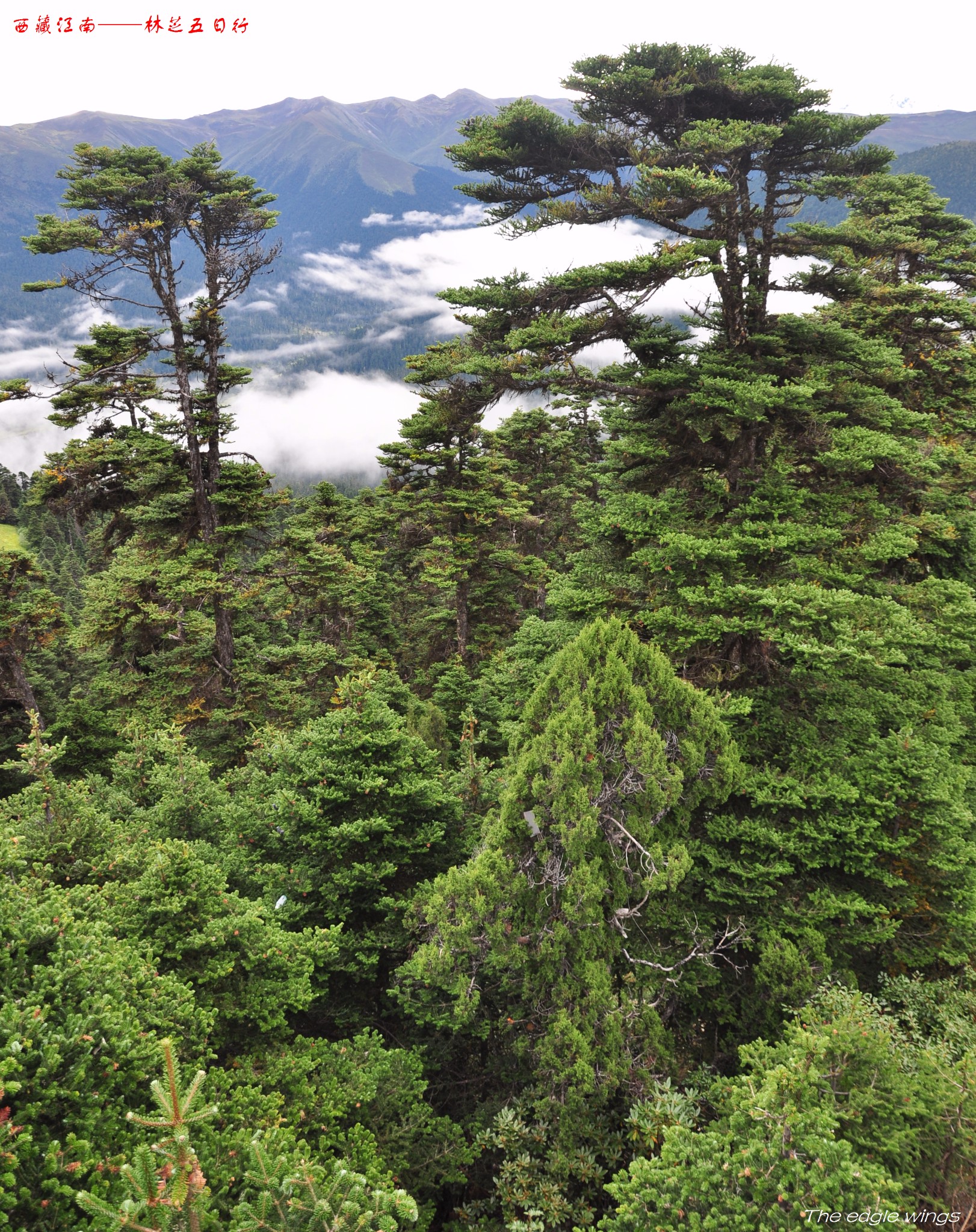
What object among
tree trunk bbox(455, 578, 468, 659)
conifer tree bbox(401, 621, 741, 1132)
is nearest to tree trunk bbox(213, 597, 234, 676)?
tree trunk bbox(455, 578, 468, 659)

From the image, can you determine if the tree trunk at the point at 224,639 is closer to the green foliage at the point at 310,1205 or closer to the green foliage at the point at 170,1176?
the green foliage at the point at 310,1205

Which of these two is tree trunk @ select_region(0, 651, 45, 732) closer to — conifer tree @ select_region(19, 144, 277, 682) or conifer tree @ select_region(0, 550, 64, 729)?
conifer tree @ select_region(0, 550, 64, 729)

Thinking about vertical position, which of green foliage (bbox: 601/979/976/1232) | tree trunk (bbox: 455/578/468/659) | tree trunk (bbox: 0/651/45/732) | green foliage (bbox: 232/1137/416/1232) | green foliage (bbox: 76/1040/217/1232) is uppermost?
green foliage (bbox: 76/1040/217/1232)

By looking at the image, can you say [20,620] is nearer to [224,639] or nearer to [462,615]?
[224,639]

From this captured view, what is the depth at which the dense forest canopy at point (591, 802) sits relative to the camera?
5.73 metres

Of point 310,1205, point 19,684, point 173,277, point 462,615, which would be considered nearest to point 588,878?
point 310,1205

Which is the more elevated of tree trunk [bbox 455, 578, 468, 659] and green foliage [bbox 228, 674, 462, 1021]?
green foliage [bbox 228, 674, 462, 1021]

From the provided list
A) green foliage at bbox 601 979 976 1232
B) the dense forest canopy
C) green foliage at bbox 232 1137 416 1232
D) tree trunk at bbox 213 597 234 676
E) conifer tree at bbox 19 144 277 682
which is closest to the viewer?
green foliage at bbox 232 1137 416 1232

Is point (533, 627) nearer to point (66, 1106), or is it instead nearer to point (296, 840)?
point (296, 840)

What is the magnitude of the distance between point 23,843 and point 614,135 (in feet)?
51.9

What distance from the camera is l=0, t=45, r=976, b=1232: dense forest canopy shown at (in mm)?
5734

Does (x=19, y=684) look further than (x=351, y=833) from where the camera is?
Yes

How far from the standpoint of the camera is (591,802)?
28.1ft

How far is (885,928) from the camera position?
1002 centimetres
